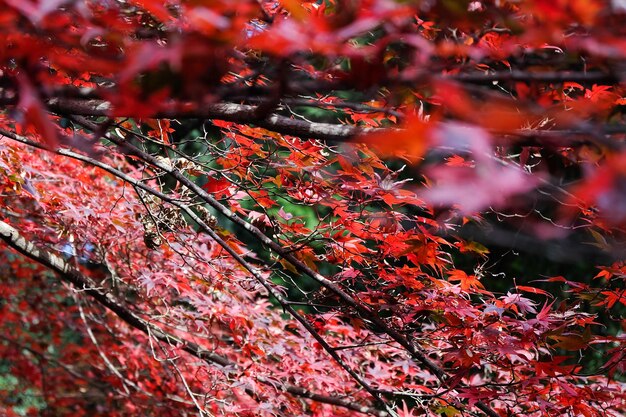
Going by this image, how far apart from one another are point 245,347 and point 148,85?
201cm

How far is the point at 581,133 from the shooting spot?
0.73 m

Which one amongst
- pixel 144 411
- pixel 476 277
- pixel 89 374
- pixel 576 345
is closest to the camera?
pixel 576 345

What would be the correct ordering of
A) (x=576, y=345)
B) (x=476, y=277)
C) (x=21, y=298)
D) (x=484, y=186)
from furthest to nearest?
(x=21, y=298) → (x=476, y=277) → (x=576, y=345) → (x=484, y=186)

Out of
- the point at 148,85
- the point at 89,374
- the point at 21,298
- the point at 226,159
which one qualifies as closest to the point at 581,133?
the point at 148,85

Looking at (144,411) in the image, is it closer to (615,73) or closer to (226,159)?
(226,159)

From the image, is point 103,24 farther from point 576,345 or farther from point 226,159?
point 576,345

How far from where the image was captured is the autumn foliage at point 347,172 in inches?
27.5

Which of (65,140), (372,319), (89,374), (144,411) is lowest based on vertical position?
(89,374)

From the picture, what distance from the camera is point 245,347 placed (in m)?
2.62

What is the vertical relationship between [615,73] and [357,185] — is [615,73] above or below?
above

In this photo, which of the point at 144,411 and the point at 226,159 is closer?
the point at 226,159

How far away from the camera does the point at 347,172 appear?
1.74 m

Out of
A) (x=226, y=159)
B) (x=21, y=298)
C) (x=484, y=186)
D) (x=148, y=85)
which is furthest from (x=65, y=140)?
(x=21, y=298)

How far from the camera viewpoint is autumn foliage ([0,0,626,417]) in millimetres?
699
